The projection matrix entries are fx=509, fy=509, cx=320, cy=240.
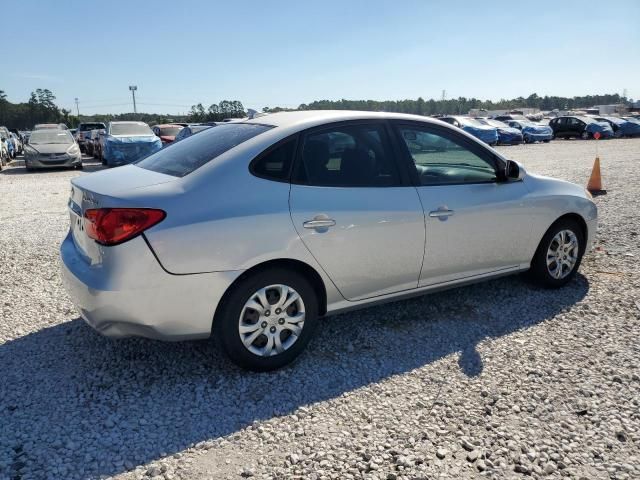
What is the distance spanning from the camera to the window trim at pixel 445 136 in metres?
3.86

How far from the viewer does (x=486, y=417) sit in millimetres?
2922

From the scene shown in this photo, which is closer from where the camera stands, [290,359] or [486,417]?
[486,417]

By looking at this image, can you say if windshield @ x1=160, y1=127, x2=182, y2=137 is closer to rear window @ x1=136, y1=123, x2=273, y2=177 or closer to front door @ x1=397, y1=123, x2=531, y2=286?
rear window @ x1=136, y1=123, x2=273, y2=177

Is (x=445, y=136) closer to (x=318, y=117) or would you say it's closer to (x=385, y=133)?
(x=385, y=133)

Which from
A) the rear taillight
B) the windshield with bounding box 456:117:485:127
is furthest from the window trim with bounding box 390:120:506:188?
the windshield with bounding box 456:117:485:127

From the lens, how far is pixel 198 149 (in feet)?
12.0

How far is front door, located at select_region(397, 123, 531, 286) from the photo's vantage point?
391cm

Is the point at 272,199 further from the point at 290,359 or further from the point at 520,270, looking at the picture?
the point at 520,270

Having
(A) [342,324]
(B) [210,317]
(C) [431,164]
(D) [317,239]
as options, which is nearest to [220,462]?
(B) [210,317]

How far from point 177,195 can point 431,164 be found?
2.03 m

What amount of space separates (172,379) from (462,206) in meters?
2.50

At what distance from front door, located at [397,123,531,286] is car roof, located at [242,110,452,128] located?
4.4 inches

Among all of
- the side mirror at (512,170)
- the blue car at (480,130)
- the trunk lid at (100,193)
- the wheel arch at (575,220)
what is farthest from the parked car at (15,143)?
the wheel arch at (575,220)

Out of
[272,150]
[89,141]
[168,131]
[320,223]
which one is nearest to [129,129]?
[168,131]
